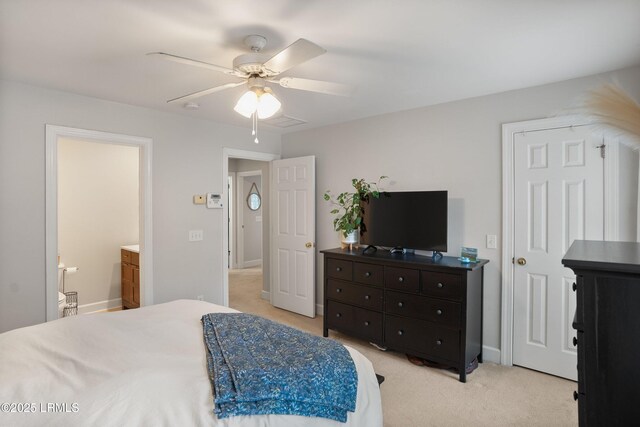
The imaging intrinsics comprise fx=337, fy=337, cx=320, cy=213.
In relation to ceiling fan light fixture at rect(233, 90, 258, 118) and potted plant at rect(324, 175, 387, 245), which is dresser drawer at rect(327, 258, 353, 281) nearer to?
potted plant at rect(324, 175, 387, 245)

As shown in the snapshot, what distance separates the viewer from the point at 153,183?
3551 mm

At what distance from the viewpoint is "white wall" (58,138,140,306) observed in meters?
4.17

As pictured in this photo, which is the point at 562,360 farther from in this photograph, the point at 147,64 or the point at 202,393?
the point at 147,64

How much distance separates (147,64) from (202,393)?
2.22m

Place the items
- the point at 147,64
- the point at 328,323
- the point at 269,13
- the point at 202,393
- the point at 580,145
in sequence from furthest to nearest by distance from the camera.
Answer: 1. the point at 328,323
2. the point at 580,145
3. the point at 147,64
4. the point at 269,13
5. the point at 202,393

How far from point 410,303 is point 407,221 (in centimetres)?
80

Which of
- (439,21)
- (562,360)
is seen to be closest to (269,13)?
(439,21)

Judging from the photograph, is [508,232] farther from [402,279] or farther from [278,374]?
[278,374]

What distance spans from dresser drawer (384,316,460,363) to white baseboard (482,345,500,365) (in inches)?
21.5

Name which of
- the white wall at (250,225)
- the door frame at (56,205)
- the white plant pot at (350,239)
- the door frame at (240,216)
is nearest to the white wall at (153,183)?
the door frame at (56,205)

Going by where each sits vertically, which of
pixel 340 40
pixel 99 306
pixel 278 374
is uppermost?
pixel 340 40

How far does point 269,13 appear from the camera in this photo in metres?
1.77

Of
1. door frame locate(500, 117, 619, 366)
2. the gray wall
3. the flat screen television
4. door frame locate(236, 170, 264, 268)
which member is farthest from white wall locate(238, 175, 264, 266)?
door frame locate(500, 117, 619, 366)

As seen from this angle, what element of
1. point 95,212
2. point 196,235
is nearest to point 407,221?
point 196,235
